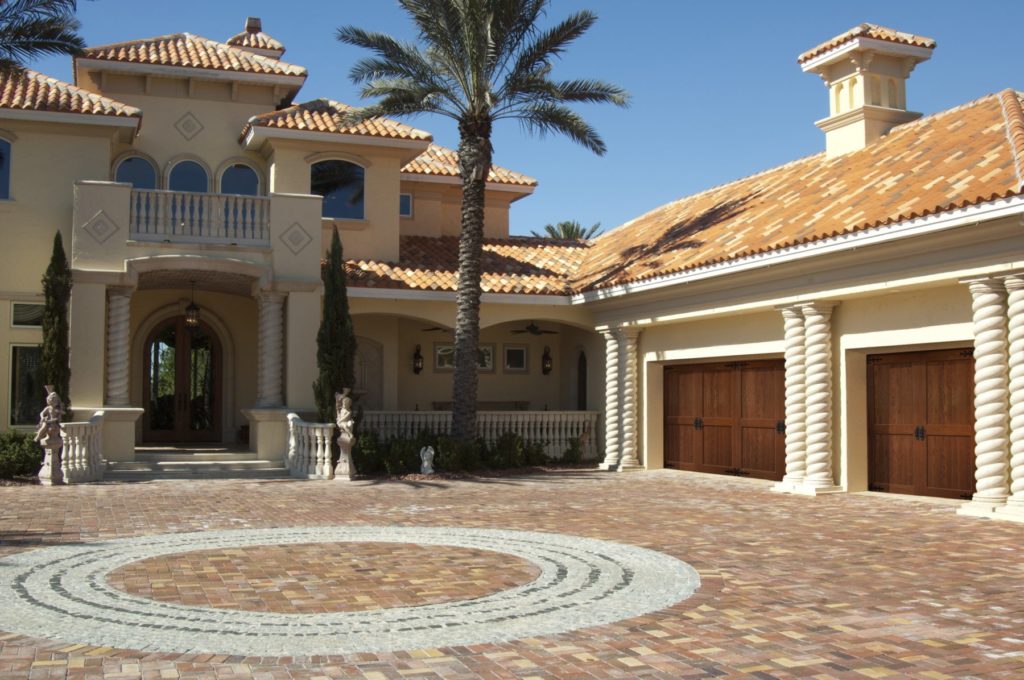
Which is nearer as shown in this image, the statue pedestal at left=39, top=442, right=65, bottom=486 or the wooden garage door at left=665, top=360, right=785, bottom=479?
the statue pedestal at left=39, top=442, right=65, bottom=486

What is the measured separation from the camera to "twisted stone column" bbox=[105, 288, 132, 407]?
63.9ft

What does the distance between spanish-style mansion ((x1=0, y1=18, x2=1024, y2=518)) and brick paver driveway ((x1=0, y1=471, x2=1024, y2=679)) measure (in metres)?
1.94

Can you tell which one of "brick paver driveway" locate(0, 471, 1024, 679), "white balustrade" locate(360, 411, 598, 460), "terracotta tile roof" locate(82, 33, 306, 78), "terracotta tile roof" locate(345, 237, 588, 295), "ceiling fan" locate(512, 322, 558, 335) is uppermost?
"terracotta tile roof" locate(82, 33, 306, 78)

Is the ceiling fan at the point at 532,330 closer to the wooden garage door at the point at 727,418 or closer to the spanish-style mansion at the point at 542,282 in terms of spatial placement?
the spanish-style mansion at the point at 542,282

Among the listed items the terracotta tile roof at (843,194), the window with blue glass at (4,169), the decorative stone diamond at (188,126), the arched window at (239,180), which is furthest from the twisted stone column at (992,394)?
the window with blue glass at (4,169)

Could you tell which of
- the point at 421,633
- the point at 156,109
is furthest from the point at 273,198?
the point at 421,633

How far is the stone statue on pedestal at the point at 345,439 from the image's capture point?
61.4 feet

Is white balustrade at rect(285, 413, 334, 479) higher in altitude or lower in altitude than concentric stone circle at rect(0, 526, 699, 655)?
higher

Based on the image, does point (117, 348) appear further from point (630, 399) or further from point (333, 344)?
point (630, 399)

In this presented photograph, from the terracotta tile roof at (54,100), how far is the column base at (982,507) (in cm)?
1651

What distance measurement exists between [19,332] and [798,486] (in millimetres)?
14620

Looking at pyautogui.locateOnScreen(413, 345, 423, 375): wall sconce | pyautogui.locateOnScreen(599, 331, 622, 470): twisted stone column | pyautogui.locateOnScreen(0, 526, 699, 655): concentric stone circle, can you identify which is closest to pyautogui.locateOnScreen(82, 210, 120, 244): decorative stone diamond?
pyautogui.locateOnScreen(413, 345, 423, 375): wall sconce

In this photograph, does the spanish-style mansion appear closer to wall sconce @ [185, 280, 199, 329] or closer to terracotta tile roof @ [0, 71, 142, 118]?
terracotta tile roof @ [0, 71, 142, 118]

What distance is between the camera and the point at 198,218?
2030 cm
